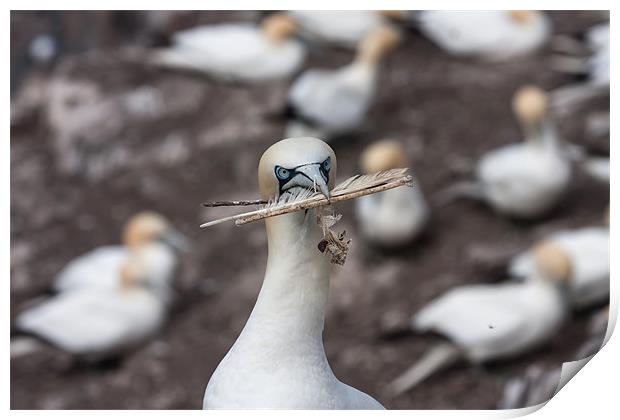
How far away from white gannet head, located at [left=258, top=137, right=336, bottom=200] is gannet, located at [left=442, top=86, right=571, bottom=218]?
3467mm

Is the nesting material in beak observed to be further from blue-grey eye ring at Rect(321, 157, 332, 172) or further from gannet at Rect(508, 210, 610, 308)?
gannet at Rect(508, 210, 610, 308)

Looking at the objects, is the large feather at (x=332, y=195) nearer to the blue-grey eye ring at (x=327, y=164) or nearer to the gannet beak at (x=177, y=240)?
the blue-grey eye ring at (x=327, y=164)

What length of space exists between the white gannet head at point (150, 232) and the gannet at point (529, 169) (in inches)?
55.9

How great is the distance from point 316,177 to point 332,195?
42 millimetres

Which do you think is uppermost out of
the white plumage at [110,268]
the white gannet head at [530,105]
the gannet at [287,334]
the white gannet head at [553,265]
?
the gannet at [287,334]

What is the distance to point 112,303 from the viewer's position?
18.0 feet

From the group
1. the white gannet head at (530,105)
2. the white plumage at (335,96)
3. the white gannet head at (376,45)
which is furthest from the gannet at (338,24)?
the white gannet head at (530,105)

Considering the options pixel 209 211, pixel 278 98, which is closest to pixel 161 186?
pixel 209 211

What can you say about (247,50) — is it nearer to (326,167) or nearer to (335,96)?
(335,96)

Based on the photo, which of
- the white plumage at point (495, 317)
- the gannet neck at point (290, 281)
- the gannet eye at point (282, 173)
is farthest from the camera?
the white plumage at point (495, 317)

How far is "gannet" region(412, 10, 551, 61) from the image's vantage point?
5.68 meters

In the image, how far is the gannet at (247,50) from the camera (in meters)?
5.68

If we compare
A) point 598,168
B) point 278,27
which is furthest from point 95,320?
point 598,168

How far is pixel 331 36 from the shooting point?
226 inches
